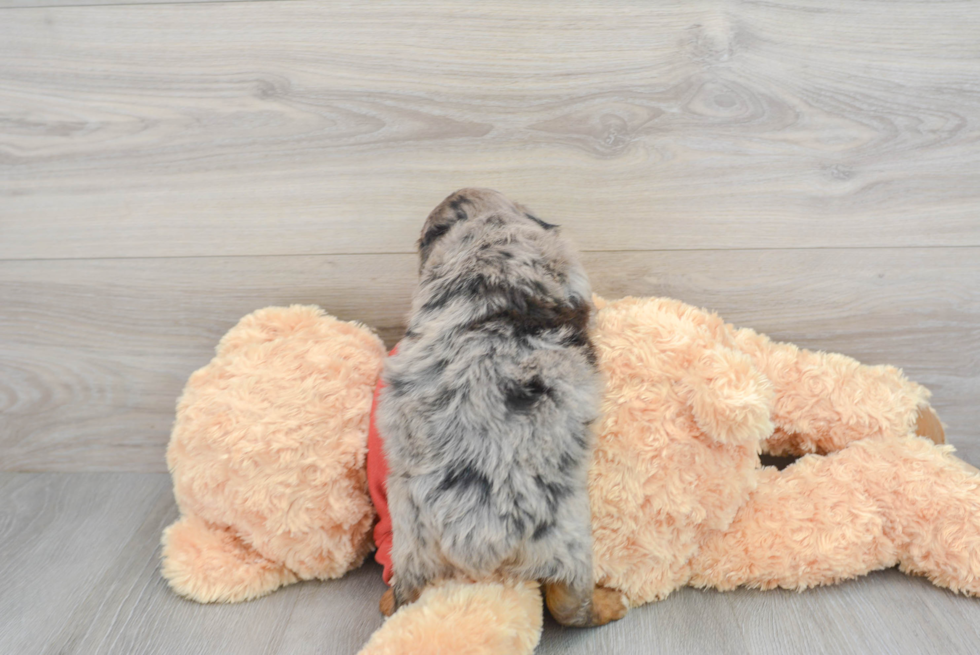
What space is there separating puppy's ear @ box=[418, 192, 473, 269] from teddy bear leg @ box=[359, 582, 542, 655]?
1.29 ft

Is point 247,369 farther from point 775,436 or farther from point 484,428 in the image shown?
point 775,436

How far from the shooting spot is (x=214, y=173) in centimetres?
103

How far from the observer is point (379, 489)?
87 centimetres

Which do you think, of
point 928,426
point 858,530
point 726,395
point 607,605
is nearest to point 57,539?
point 607,605

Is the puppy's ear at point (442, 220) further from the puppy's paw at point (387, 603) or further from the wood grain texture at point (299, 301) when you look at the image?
the puppy's paw at point (387, 603)

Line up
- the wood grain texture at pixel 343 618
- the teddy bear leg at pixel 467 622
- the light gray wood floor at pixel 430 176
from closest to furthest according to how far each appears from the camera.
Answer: the teddy bear leg at pixel 467 622 → the wood grain texture at pixel 343 618 → the light gray wood floor at pixel 430 176

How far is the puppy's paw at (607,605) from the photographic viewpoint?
81cm

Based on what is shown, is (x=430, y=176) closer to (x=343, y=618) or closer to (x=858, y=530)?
(x=343, y=618)

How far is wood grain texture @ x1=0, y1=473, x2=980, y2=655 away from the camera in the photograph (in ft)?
2.62

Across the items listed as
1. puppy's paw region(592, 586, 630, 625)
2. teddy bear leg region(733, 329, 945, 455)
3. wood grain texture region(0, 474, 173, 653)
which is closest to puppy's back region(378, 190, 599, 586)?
puppy's paw region(592, 586, 630, 625)

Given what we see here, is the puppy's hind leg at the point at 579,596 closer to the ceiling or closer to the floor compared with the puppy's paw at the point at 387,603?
closer to the ceiling

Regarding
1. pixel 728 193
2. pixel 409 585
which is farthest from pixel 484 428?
pixel 728 193

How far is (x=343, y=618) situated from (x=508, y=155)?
0.67m

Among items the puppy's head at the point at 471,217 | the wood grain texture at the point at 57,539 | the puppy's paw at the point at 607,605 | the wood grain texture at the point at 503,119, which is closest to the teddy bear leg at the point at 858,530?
the puppy's paw at the point at 607,605
